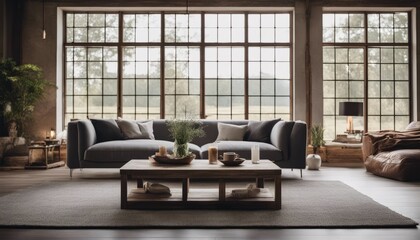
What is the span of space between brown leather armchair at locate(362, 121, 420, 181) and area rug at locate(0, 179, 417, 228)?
121 cm

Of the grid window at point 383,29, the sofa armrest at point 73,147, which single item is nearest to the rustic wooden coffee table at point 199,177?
the sofa armrest at point 73,147

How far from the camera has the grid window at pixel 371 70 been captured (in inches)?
322

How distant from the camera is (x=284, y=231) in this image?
312 centimetres

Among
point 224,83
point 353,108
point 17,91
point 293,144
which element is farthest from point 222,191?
point 17,91

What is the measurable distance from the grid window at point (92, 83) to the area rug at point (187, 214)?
359 centimetres

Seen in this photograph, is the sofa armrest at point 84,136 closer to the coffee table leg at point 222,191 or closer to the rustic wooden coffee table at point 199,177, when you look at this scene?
the rustic wooden coffee table at point 199,177

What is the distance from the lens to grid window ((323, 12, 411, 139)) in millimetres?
8188

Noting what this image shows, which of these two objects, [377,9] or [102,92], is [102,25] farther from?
[377,9]

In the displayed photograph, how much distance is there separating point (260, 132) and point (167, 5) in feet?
10.3

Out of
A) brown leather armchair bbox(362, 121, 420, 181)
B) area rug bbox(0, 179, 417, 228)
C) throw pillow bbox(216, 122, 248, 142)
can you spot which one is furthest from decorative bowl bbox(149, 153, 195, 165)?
brown leather armchair bbox(362, 121, 420, 181)

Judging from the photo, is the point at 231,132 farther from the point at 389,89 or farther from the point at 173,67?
the point at 389,89

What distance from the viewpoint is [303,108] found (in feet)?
26.0

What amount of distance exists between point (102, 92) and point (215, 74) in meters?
2.09

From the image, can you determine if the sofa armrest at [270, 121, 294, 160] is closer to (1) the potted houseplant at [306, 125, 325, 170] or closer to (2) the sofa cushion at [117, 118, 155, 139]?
(1) the potted houseplant at [306, 125, 325, 170]
